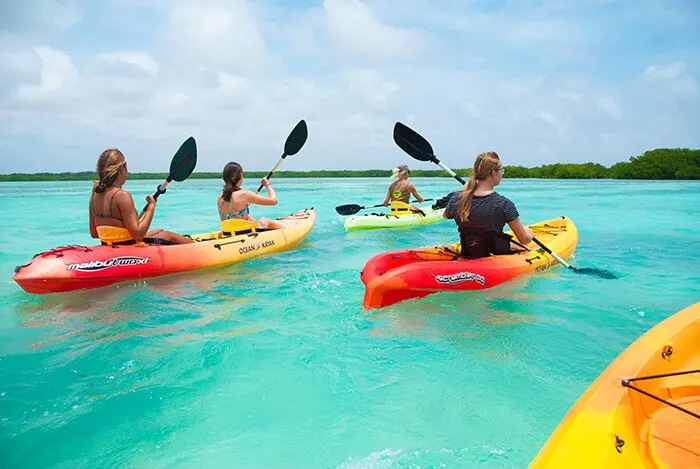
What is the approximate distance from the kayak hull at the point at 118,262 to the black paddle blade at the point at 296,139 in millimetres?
2546

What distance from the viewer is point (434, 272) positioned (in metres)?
4.51

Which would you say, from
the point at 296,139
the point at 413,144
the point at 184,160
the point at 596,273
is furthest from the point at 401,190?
the point at 596,273

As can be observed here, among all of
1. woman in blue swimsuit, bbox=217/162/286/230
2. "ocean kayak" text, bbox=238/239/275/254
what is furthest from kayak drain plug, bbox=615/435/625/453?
"ocean kayak" text, bbox=238/239/275/254

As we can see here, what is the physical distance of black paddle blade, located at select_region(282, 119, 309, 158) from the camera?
9.20 meters

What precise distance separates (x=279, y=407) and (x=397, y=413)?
0.71 meters

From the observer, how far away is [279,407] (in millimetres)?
2920

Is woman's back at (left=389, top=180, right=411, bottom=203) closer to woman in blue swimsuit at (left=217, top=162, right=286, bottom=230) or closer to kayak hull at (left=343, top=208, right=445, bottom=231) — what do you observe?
kayak hull at (left=343, top=208, right=445, bottom=231)

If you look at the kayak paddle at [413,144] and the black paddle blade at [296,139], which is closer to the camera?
the kayak paddle at [413,144]

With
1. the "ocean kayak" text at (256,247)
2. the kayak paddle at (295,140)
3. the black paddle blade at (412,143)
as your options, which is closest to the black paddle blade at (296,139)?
the kayak paddle at (295,140)

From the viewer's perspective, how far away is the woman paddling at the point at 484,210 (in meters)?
4.53

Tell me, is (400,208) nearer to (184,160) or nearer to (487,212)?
(184,160)

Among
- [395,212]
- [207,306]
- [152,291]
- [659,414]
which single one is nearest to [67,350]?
[207,306]

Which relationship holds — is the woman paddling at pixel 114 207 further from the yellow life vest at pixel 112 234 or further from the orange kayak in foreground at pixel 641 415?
the orange kayak in foreground at pixel 641 415

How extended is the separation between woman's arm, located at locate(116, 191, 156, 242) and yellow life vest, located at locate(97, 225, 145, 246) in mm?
78
